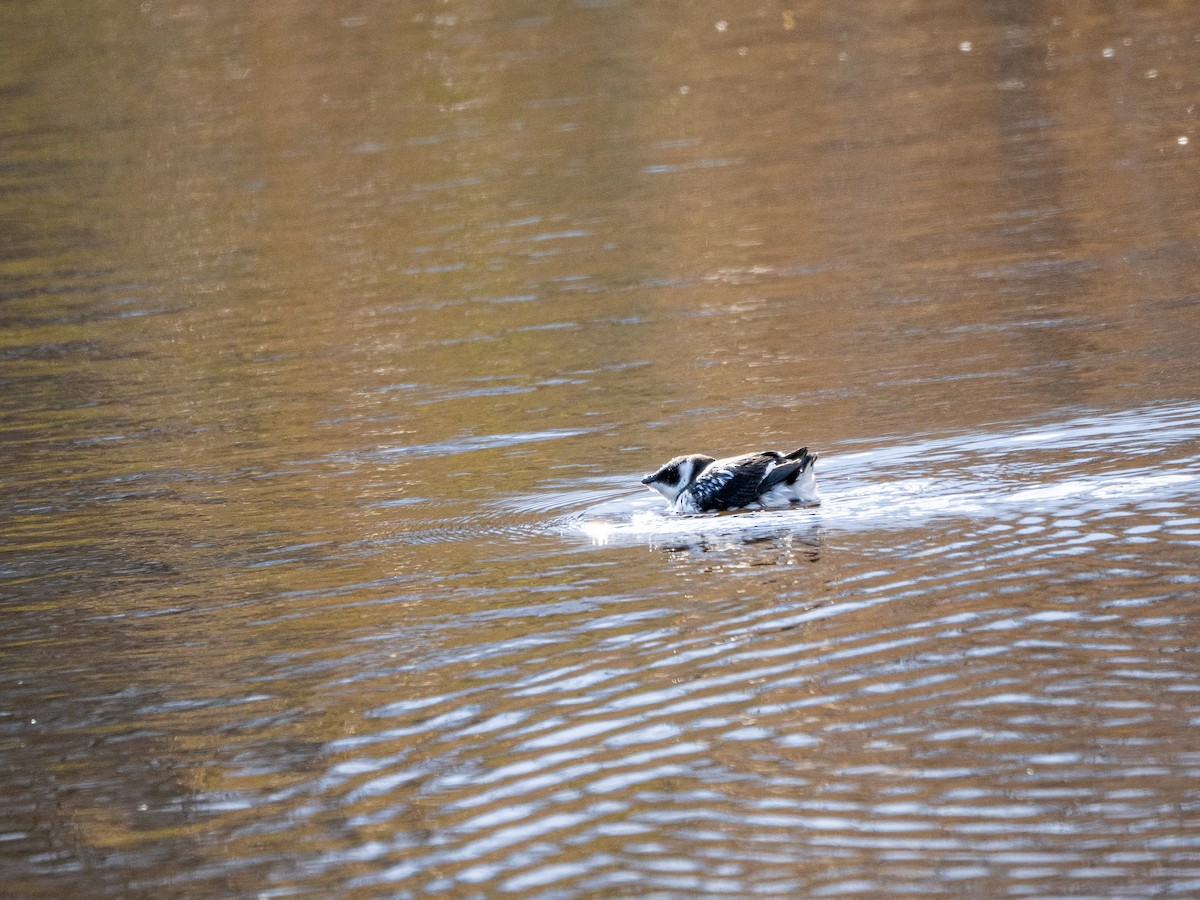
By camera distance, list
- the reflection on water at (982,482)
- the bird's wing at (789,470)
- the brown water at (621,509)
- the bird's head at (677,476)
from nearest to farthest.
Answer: the brown water at (621,509), the reflection on water at (982,482), the bird's wing at (789,470), the bird's head at (677,476)

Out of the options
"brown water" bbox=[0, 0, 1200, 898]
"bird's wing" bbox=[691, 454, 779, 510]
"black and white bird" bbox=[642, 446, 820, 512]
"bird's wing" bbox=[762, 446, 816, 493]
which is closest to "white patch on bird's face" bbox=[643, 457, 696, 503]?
"black and white bird" bbox=[642, 446, 820, 512]

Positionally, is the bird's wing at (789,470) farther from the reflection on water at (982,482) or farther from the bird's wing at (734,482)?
the reflection on water at (982,482)

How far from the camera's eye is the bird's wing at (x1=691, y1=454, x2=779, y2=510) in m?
11.2

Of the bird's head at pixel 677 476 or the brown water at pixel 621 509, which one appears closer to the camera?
the brown water at pixel 621 509

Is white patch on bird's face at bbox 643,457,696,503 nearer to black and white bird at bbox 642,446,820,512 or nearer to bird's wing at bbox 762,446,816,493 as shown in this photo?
black and white bird at bbox 642,446,820,512

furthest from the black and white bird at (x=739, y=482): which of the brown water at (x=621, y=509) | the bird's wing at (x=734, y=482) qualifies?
the brown water at (x=621, y=509)

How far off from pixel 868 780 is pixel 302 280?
1585cm

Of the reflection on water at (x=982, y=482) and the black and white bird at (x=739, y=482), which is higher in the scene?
the black and white bird at (x=739, y=482)

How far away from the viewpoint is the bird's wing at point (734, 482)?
36.8 ft

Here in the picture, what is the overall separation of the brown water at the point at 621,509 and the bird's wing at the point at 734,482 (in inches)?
7.0

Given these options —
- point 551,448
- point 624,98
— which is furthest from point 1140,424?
point 624,98

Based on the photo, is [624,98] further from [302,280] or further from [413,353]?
[413,353]

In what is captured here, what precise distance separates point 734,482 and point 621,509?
90 centimetres

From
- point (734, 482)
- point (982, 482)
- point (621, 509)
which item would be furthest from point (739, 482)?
point (982, 482)
